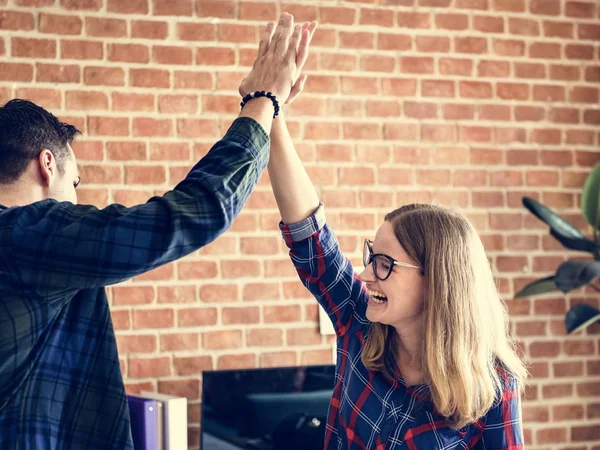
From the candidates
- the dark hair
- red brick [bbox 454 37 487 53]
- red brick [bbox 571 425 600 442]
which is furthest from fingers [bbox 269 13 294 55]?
red brick [bbox 571 425 600 442]

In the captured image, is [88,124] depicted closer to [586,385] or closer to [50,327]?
[50,327]

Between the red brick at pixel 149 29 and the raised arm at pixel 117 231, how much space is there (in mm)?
1978

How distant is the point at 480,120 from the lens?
3506mm

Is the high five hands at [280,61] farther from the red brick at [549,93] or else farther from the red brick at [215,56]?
the red brick at [549,93]

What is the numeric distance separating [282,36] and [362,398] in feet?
2.56

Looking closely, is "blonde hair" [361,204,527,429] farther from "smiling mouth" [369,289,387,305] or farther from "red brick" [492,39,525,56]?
"red brick" [492,39,525,56]

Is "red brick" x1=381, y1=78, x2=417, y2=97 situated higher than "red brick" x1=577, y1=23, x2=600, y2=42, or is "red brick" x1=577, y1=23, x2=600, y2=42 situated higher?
→ "red brick" x1=577, y1=23, x2=600, y2=42

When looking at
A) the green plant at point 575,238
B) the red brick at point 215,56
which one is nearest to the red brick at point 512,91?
the green plant at point 575,238

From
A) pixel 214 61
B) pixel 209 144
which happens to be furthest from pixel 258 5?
pixel 209 144

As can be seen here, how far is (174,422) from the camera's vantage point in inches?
114

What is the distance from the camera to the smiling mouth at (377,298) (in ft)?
5.93

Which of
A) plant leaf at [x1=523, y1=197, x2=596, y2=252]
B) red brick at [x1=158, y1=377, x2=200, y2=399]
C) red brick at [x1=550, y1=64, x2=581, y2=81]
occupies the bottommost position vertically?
red brick at [x1=158, y1=377, x2=200, y2=399]

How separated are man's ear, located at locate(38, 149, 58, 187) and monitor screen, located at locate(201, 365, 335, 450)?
5.57 ft

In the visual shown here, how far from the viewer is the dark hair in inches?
55.6
